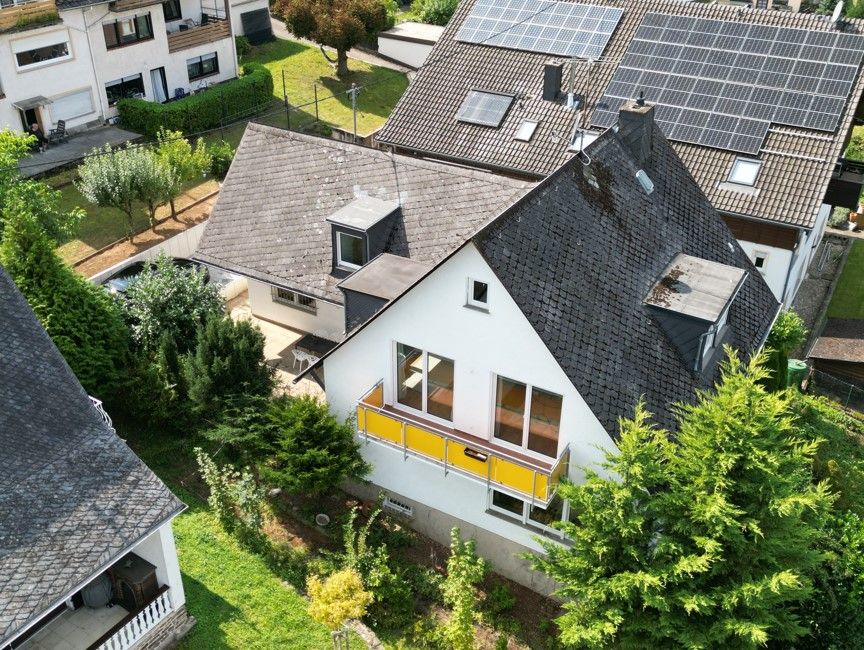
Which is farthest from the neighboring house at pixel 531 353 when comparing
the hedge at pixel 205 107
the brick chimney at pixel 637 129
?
the hedge at pixel 205 107

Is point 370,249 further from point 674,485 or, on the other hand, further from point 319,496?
point 674,485

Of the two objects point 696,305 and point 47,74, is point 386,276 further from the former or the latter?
point 47,74

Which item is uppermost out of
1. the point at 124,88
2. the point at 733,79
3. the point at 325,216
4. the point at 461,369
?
the point at 733,79

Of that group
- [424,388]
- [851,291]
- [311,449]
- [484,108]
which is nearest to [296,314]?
[311,449]

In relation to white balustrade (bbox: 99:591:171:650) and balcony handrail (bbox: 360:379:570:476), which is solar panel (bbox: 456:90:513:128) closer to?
balcony handrail (bbox: 360:379:570:476)

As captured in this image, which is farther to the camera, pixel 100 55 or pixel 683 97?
pixel 100 55

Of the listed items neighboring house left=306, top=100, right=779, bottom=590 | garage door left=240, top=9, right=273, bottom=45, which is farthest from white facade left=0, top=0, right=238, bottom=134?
neighboring house left=306, top=100, right=779, bottom=590
